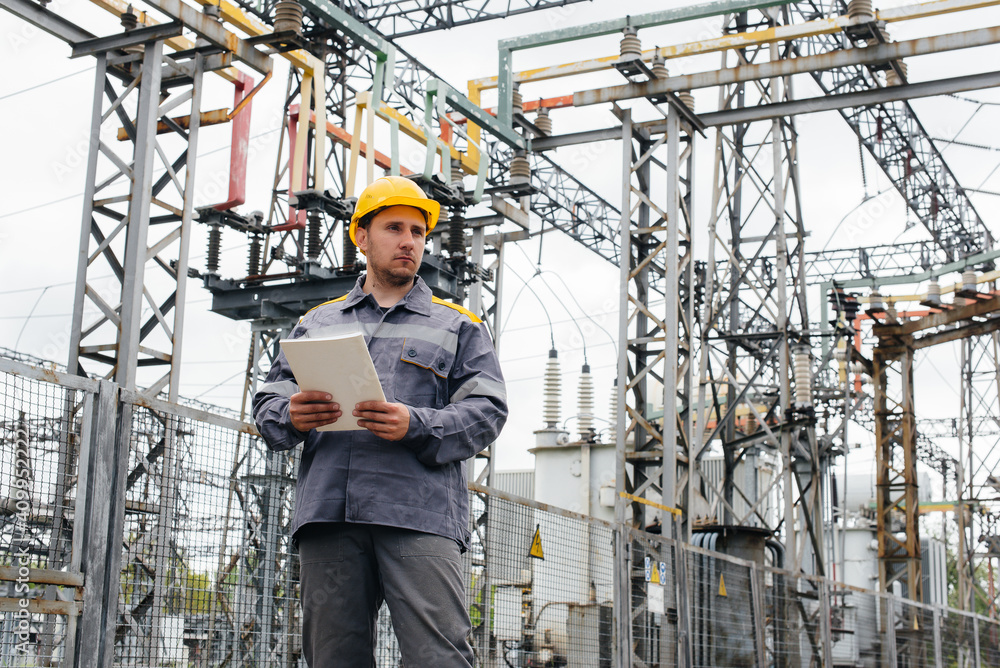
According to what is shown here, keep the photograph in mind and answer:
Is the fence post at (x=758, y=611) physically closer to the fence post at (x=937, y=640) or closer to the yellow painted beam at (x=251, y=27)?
the fence post at (x=937, y=640)

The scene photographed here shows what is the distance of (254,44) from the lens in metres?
11.6

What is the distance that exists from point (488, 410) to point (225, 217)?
1159 centimetres

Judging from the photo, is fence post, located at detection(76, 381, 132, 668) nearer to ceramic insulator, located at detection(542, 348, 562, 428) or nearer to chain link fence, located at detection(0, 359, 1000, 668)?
chain link fence, located at detection(0, 359, 1000, 668)

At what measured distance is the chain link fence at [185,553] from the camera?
4.00 meters

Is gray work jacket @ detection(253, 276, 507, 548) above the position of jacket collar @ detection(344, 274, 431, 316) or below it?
below

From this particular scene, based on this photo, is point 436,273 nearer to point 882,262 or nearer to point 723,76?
point 723,76

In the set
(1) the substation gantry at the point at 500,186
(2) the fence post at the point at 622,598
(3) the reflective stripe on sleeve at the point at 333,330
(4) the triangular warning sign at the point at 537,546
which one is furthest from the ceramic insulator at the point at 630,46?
(3) the reflective stripe on sleeve at the point at 333,330

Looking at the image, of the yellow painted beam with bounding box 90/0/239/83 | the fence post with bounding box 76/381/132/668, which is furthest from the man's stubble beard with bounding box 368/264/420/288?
the yellow painted beam with bounding box 90/0/239/83

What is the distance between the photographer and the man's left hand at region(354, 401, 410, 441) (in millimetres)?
3105

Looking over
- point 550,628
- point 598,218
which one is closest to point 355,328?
point 550,628

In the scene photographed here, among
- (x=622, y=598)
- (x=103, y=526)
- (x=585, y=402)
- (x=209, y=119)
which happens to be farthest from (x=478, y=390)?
(x=585, y=402)

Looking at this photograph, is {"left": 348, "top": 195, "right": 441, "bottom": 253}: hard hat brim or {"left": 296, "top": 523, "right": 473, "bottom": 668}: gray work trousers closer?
{"left": 296, "top": 523, "right": 473, "bottom": 668}: gray work trousers

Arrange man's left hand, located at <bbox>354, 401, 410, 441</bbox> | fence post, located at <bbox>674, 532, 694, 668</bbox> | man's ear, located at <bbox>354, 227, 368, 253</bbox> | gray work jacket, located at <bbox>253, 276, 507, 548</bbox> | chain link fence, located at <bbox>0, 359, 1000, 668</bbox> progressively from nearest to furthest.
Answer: man's left hand, located at <bbox>354, 401, 410, 441</bbox> → gray work jacket, located at <bbox>253, 276, 507, 548</bbox> → man's ear, located at <bbox>354, 227, 368, 253</bbox> → chain link fence, located at <bbox>0, 359, 1000, 668</bbox> → fence post, located at <bbox>674, 532, 694, 668</bbox>
